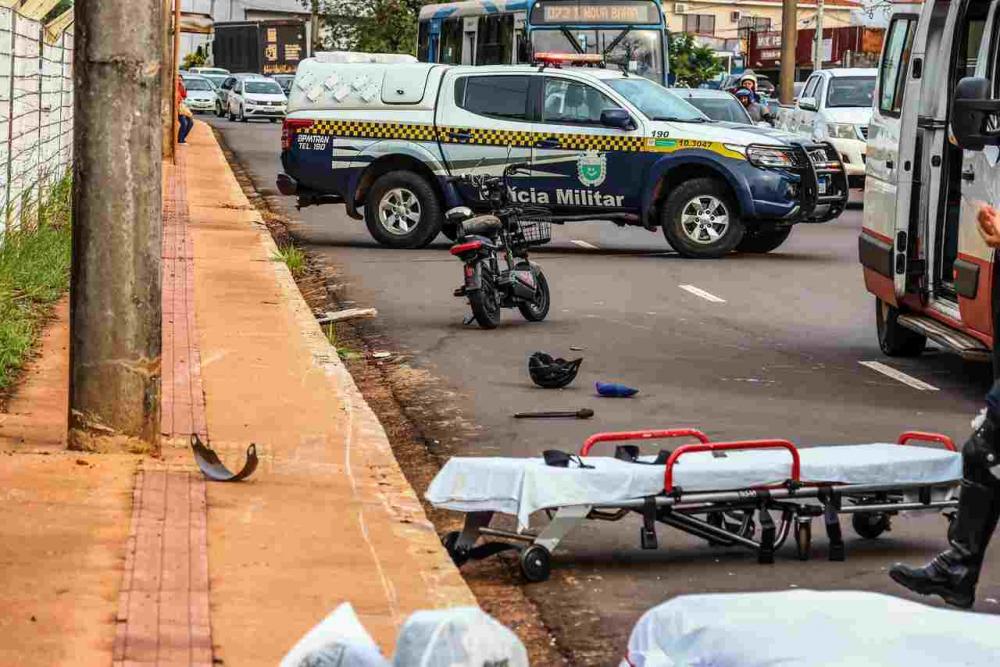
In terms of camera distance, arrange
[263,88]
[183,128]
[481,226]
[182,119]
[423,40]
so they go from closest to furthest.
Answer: [481,226] → [423,40] → [182,119] → [183,128] → [263,88]

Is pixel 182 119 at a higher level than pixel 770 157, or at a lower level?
lower

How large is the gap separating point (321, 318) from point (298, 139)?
19.3 feet

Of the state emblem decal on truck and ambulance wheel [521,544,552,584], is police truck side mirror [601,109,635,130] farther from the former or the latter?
ambulance wheel [521,544,552,584]

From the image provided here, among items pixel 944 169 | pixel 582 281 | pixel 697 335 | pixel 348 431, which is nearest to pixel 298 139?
pixel 582 281

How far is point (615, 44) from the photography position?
95.5 feet

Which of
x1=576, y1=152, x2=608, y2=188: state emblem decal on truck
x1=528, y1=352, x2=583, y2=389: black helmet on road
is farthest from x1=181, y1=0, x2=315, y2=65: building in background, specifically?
x1=528, y1=352, x2=583, y2=389: black helmet on road

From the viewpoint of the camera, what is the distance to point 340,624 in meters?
3.28

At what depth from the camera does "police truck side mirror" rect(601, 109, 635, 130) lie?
60.8 feet

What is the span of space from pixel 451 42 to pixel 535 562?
1095 inches

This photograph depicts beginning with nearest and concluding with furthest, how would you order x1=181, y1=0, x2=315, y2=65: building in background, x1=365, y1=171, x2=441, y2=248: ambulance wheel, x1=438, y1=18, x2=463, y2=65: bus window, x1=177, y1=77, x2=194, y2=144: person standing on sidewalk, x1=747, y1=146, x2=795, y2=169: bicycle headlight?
x1=747, y1=146, x2=795, y2=169: bicycle headlight, x1=365, y1=171, x2=441, y2=248: ambulance wheel, x1=438, y1=18, x2=463, y2=65: bus window, x1=177, y1=77, x2=194, y2=144: person standing on sidewalk, x1=181, y1=0, x2=315, y2=65: building in background

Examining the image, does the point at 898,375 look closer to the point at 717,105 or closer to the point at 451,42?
the point at 717,105

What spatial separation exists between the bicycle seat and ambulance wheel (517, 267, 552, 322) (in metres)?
0.45

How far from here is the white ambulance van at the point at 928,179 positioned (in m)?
10.1

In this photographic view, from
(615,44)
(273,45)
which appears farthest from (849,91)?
(273,45)
